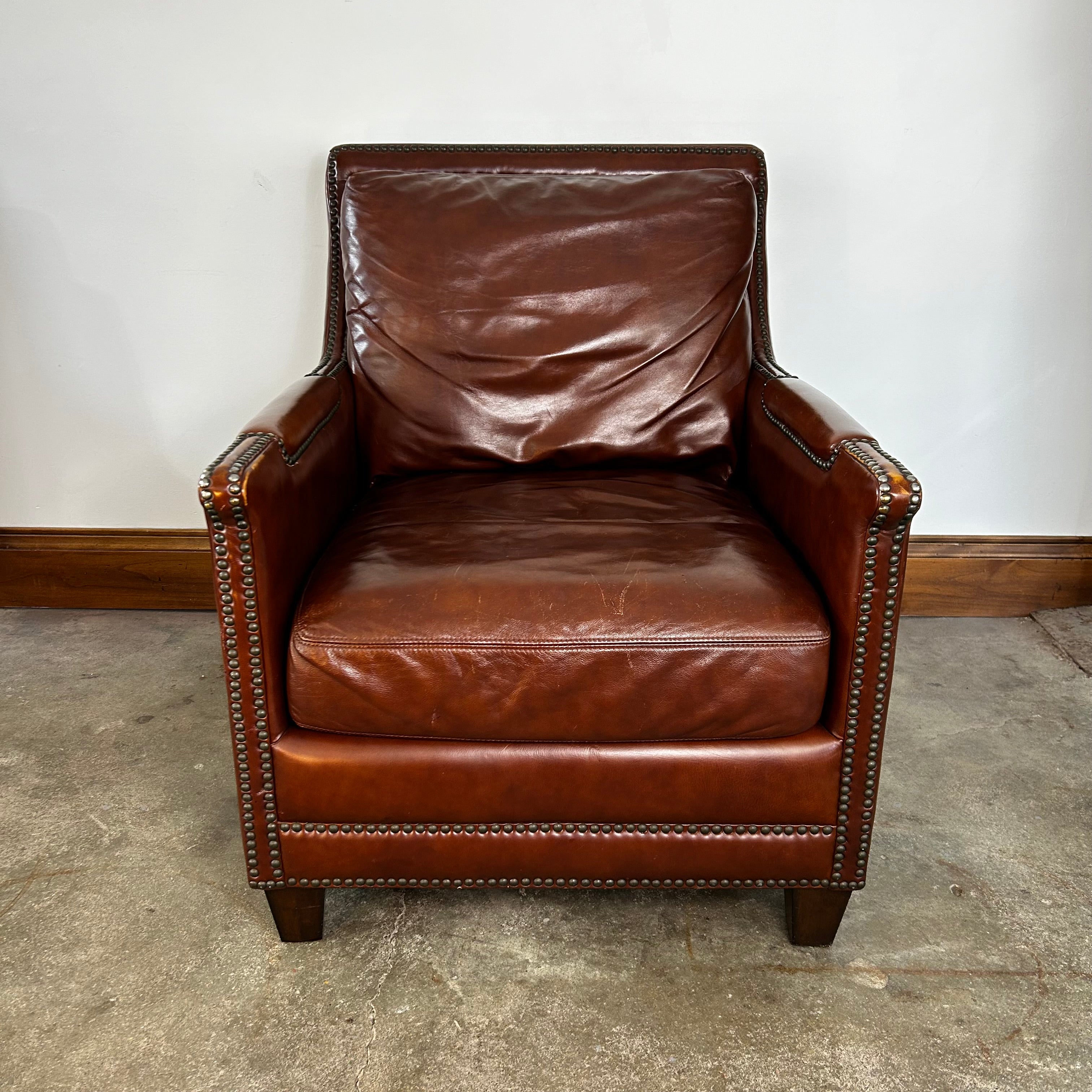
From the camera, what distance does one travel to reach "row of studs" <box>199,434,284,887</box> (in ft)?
3.90

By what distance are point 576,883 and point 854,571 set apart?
528 millimetres

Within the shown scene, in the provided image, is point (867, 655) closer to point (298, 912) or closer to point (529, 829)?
point (529, 829)

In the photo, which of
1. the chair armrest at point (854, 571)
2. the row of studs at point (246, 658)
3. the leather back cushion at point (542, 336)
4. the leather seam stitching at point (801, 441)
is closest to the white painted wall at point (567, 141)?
the leather back cushion at point (542, 336)

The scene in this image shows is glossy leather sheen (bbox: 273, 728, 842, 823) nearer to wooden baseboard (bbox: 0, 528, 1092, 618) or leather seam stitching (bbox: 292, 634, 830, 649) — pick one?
leather seam stitching (bbox: 292, 634, 830, 649)

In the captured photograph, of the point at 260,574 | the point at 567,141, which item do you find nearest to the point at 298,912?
the point at 260,574

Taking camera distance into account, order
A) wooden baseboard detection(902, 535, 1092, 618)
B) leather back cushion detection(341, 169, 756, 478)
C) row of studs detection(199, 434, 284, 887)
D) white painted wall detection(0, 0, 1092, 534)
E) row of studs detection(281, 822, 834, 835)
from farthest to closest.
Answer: wooden baseboard detection(902, 535, 1092, 618) → white painted wall detection(0, 0, 1092, 534) → leather back cushion detection(341, 169, 756, 478) → row of studs detection(281, 822, 834, 835) → row of studs detection(199, 434, 284, 887)

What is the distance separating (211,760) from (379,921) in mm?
551

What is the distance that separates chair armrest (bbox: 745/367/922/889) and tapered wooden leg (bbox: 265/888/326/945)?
675mm

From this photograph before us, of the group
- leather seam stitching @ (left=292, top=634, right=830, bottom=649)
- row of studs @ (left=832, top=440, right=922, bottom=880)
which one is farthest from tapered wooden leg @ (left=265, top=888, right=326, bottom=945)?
row of studs @ (left=832, top=440, right=922, bottom=880)

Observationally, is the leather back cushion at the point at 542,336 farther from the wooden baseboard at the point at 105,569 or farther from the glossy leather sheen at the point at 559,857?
the wooden baseboard at the point at 105,569

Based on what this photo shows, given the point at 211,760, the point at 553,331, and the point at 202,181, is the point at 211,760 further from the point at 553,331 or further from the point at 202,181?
the point at 202,181

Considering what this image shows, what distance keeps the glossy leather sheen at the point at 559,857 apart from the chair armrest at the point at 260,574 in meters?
0.07

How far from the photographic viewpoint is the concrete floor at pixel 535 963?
3.92ft

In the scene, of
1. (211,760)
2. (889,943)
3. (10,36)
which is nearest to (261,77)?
(10,36)
